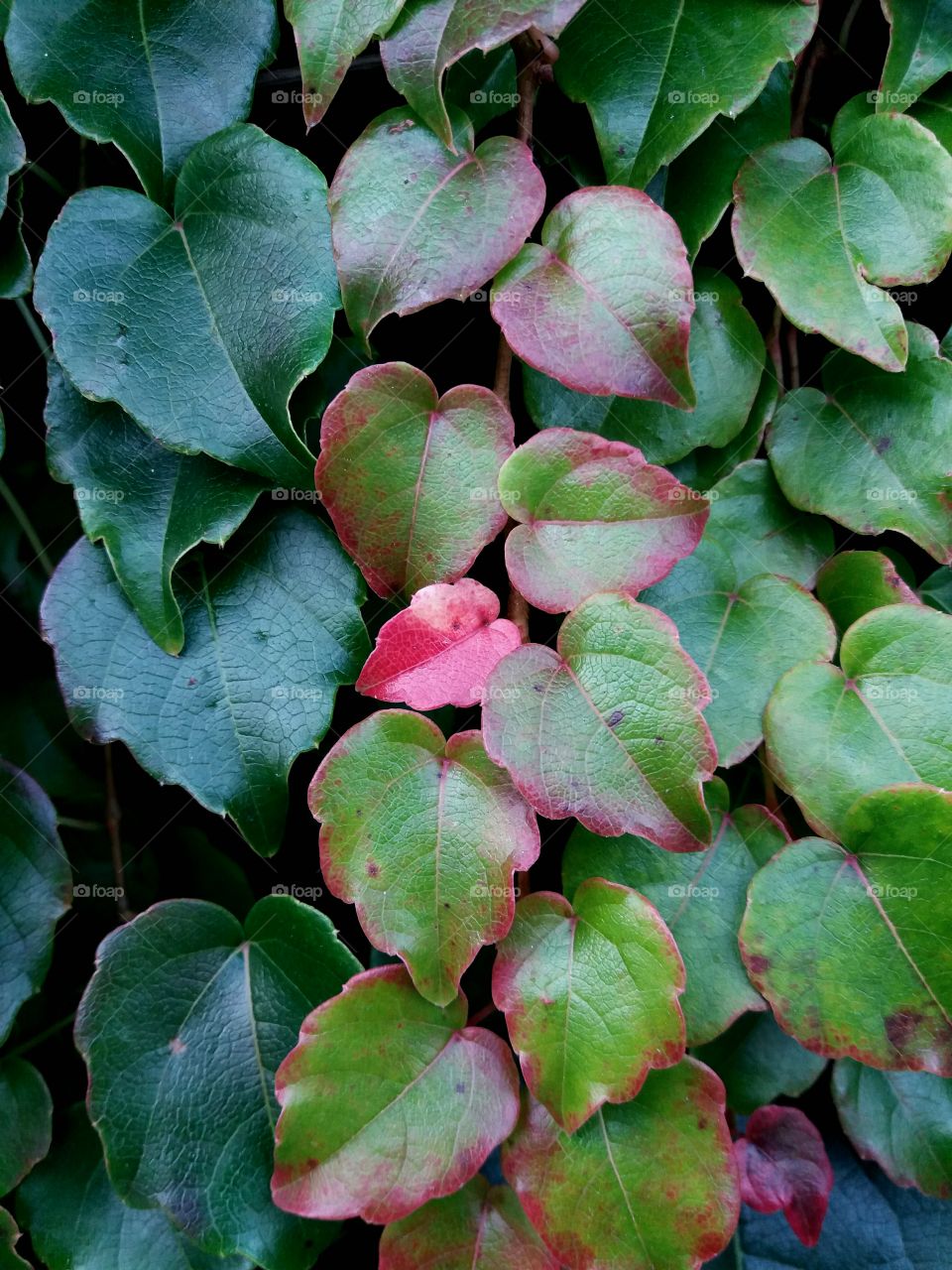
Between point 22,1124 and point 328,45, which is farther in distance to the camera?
point 22,1124

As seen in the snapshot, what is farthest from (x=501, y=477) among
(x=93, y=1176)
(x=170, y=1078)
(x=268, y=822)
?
(x=93, y=1176)

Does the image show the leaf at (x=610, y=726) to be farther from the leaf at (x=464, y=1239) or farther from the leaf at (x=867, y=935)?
the leaf at (x=464, y=1239)

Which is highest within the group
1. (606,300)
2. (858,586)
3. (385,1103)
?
(606,300)

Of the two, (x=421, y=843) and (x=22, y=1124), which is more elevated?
(x=421, y=843)

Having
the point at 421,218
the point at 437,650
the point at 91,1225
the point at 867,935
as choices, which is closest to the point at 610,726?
the point at 437,650

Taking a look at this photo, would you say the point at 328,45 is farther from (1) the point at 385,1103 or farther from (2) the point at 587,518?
(1) the point at 385,1103

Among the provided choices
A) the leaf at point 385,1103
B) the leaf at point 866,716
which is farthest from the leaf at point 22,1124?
the leaf at point 866,716

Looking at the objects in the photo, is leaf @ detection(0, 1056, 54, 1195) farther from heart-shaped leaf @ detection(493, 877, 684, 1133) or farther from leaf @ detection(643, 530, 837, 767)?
leaf @ detection(643, 530, 837, 767)
